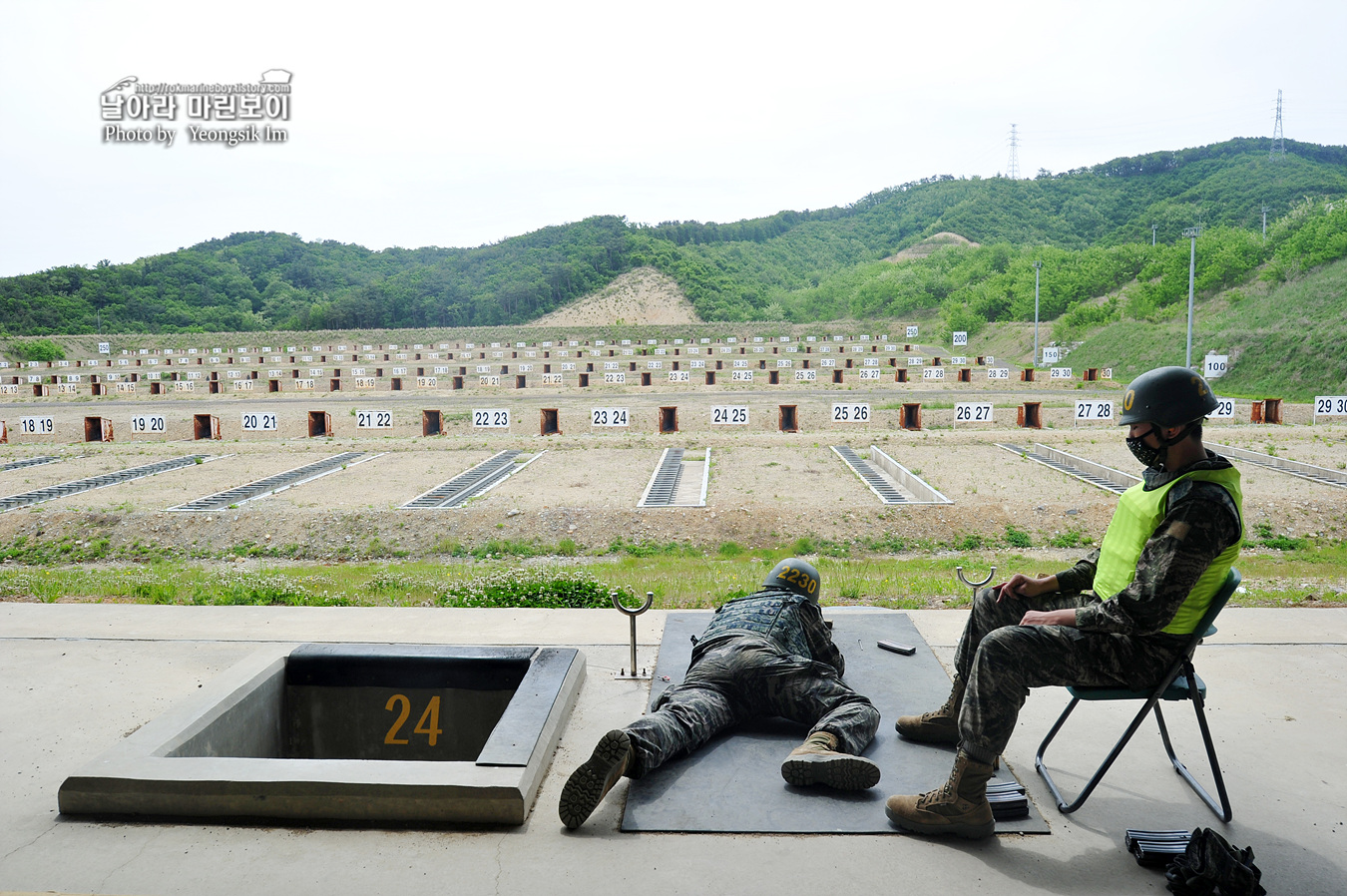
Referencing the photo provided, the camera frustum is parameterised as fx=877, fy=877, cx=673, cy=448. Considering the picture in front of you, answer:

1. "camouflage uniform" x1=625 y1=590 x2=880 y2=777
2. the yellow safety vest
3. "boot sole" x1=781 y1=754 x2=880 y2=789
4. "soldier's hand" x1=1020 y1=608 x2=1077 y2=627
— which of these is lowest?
"boot sole" x1=781 y1=754 x2=880 y2=789

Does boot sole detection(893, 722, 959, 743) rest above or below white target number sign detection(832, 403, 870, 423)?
below

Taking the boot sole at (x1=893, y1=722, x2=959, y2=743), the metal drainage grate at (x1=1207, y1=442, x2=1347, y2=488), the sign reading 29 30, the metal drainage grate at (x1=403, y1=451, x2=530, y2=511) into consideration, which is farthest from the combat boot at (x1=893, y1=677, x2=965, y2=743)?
the sign reading 29 30

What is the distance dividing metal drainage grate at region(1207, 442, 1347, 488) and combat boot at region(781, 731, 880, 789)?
12551 mm

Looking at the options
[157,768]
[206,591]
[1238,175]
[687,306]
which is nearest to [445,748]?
[157,768]

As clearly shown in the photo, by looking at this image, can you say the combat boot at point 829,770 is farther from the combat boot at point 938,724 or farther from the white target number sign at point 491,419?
the white target number sign at point 491,419

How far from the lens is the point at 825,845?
310cm

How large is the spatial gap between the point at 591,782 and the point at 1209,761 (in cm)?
228

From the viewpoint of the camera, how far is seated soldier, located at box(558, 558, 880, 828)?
3.27m

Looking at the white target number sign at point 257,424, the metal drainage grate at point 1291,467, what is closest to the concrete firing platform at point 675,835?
the metal drainage grate at point 1291,467

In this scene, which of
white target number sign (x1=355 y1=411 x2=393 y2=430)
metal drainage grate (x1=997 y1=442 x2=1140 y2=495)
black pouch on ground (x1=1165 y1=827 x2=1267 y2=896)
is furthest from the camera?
white target number sign (x1=355 y1=411 x2=393 y2=430)

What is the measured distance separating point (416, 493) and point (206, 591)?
6.84 meters

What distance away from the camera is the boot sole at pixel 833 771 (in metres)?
3.37

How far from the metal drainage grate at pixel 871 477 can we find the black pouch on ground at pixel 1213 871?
10.0m

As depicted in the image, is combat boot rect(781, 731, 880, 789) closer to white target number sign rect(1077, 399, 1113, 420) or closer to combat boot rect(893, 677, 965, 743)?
combat boot rect(893, 677, 965, 743)
